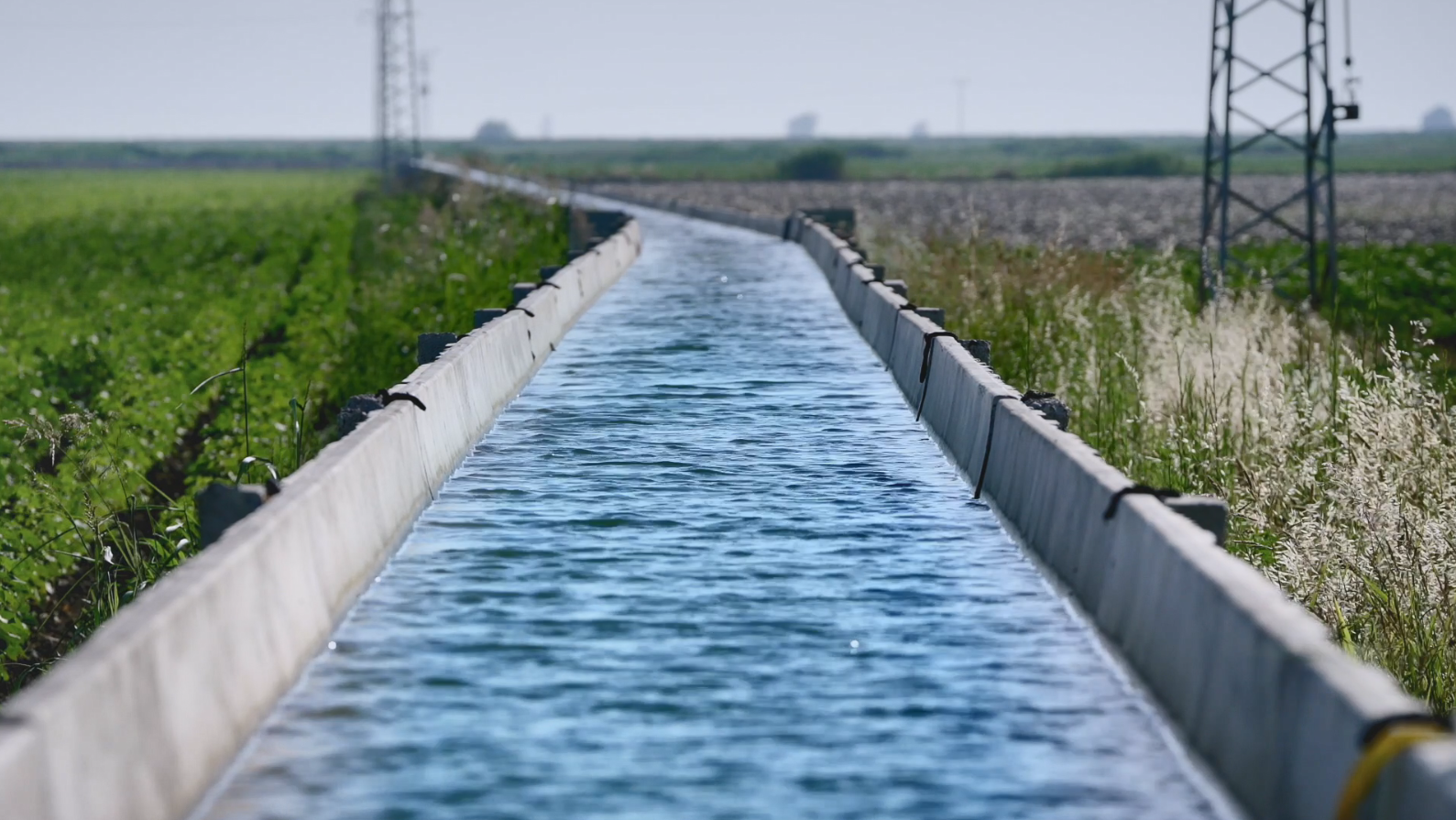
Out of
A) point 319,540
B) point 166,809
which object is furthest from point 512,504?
point 166,809

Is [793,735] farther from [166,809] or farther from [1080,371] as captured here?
[1080,371]

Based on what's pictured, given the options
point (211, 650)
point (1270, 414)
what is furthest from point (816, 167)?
point (211, 650)

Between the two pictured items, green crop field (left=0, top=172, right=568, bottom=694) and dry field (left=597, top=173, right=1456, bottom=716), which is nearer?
dry field (left=597, top=173, right=1456, bottom=716)

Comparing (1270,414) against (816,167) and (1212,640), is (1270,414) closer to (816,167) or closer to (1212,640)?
(1212,640)

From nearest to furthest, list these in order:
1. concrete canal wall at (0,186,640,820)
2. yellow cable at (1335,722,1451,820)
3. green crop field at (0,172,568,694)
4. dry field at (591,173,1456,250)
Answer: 1. yellow cable at (1335,722,1451,820)
2. concrete canal wall at (0,186,640,820)
3. green crop field at (0,172,568,694)
4. dry field at (591,173,1456,250)

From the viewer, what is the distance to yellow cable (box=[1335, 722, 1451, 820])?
465 cm

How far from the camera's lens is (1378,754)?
4691mm

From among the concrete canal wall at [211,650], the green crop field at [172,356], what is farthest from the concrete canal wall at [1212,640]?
the green crop field at [172,356]

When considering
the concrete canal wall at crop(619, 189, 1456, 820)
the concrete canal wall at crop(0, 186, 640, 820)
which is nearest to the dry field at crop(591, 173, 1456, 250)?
the concrete canal wall at crop(619, 189, 1456, 820)

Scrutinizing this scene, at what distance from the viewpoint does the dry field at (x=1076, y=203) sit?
5859 cm

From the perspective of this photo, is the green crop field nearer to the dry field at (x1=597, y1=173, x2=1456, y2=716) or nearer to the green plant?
the dry field at (x1=597, y1=173, x2=1456, y2=716)

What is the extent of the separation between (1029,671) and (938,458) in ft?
17.2

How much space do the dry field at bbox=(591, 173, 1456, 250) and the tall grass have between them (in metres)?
8.75

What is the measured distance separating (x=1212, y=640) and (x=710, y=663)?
1915 mm
